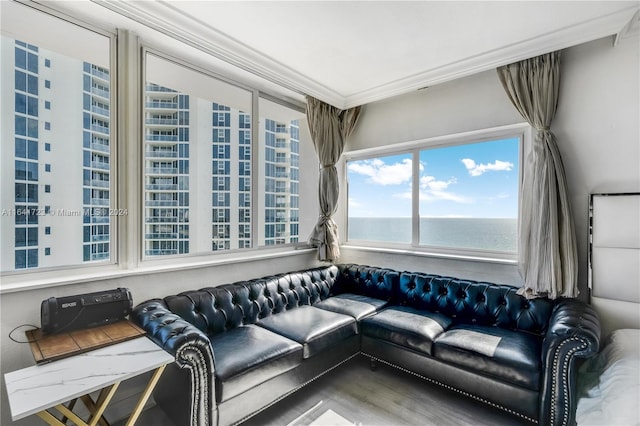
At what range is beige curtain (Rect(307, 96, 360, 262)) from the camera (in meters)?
3.68

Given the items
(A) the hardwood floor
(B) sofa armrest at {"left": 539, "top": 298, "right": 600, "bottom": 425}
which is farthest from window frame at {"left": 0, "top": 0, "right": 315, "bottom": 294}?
(B) sofa armrest at {"left": 539, "top": 298, "right": 600, "bottom": 425}

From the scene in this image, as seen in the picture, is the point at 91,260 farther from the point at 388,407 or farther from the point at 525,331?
the point at 525,331

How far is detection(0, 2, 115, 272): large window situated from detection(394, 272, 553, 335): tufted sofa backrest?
2.69m

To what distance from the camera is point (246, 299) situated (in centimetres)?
254

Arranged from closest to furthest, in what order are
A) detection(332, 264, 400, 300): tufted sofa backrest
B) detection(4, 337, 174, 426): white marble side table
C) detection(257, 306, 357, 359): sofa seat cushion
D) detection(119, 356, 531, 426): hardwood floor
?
detection(4, 337, 174, 426): white marble side table < detection(119, 356, 531, 426): hardwood floor < detection(257, 306, 357, 359): sofa seat cushion < detection(332, 264, 400, 300): tufted sofa backrest

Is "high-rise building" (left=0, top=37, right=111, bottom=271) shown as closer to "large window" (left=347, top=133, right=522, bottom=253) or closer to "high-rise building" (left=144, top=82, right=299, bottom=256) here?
"high-rise building" (left=144, top=82, right=299, bottom=256)

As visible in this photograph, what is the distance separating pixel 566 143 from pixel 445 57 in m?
1.28

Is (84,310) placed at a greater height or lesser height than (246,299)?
greater

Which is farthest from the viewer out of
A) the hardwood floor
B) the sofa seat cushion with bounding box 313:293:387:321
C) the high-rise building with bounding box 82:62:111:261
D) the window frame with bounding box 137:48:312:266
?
the sofa seat cushion with bounding box 313:293:387:321

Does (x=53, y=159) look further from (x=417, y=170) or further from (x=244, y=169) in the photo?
(x=417, y=170)

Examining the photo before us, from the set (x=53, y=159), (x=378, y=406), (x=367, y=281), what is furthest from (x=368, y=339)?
(x=53, y=159)

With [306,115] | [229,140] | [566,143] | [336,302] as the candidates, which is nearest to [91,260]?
[229,140]

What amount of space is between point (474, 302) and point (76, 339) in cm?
293

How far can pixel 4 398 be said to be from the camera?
166 cm
